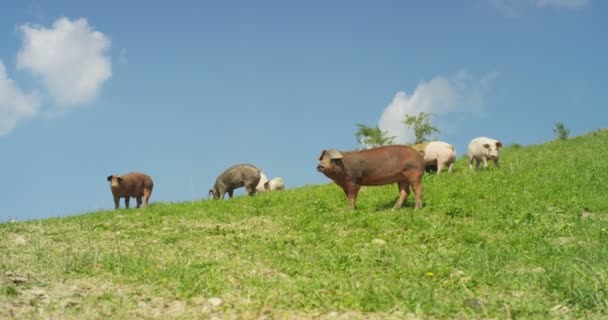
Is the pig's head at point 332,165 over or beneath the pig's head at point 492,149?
beneath

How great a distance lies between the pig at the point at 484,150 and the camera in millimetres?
23656

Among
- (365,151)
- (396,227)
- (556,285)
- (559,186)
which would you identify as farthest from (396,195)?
(556,285)

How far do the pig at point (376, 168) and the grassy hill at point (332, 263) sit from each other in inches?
30.8

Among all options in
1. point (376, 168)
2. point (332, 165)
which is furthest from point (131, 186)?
point (376, 168)

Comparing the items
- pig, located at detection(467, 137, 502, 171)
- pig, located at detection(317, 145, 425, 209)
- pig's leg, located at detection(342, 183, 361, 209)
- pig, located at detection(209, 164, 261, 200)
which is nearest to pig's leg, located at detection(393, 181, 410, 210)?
pig, located at detection(317, 145, 425, 209)

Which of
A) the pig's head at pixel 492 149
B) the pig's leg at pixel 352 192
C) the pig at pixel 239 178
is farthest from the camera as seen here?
the pig at pixel 239 178

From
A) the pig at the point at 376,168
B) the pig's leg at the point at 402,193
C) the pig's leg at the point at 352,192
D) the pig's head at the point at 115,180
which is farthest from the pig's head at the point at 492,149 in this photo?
the pig's head at the point at 115,180

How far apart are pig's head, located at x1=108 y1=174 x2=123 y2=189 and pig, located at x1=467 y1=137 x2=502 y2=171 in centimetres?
1521

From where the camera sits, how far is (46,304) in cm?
583

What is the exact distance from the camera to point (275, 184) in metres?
34.7

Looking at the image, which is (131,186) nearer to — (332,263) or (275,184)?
(275,184)

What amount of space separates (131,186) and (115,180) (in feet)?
3.20

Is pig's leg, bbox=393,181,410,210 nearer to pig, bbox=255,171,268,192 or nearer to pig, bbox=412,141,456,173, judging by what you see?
pig, bbox=412,141,456,173

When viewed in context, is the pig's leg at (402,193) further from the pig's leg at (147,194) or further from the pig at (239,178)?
the pig's leg at (147,194)
